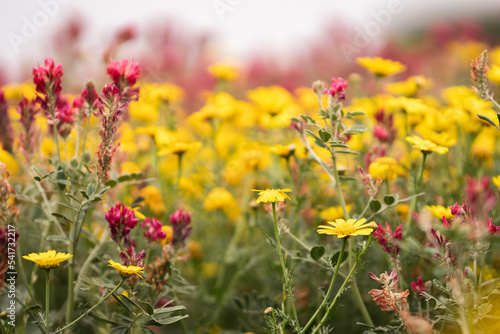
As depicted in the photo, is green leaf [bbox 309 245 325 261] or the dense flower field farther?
green leaf [bbox 309 245 325 261]

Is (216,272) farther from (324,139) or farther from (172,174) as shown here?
(324,139)

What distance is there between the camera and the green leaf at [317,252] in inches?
48.5

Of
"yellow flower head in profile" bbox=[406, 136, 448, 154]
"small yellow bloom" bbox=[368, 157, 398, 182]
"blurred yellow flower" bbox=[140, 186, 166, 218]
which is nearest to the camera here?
"yellow flower head in profile" bbox=[406, 136, 448, 154]

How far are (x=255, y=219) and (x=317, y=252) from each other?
51 centimetres

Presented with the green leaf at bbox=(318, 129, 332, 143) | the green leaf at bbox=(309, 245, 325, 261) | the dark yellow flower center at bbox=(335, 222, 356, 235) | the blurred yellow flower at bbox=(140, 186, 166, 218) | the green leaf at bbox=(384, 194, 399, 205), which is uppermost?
the green leaf at bbox=(318, 129, 332, 143)

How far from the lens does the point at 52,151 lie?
6.49 feet

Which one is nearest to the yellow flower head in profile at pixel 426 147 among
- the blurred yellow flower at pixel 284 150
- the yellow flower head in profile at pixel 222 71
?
the blurred yellow flower at pixel 284 150

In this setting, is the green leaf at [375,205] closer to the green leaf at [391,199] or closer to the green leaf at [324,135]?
the green leaf at [391,199]

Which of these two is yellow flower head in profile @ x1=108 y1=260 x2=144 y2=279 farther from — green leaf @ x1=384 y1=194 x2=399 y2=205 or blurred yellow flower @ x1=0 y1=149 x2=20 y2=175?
blurred yellow flower @ x1=0 y1=149 x2=20 y2=175

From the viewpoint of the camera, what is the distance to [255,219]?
5.62 ft

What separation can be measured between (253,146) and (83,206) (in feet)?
3.60

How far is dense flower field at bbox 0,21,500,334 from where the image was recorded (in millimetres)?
1101

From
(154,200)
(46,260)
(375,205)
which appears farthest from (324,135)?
(154,200)

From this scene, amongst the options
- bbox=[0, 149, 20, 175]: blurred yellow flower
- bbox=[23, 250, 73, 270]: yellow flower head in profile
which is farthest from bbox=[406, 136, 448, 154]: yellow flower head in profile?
bbox=[0, 149, 20, 175]: blurred yellow flower
